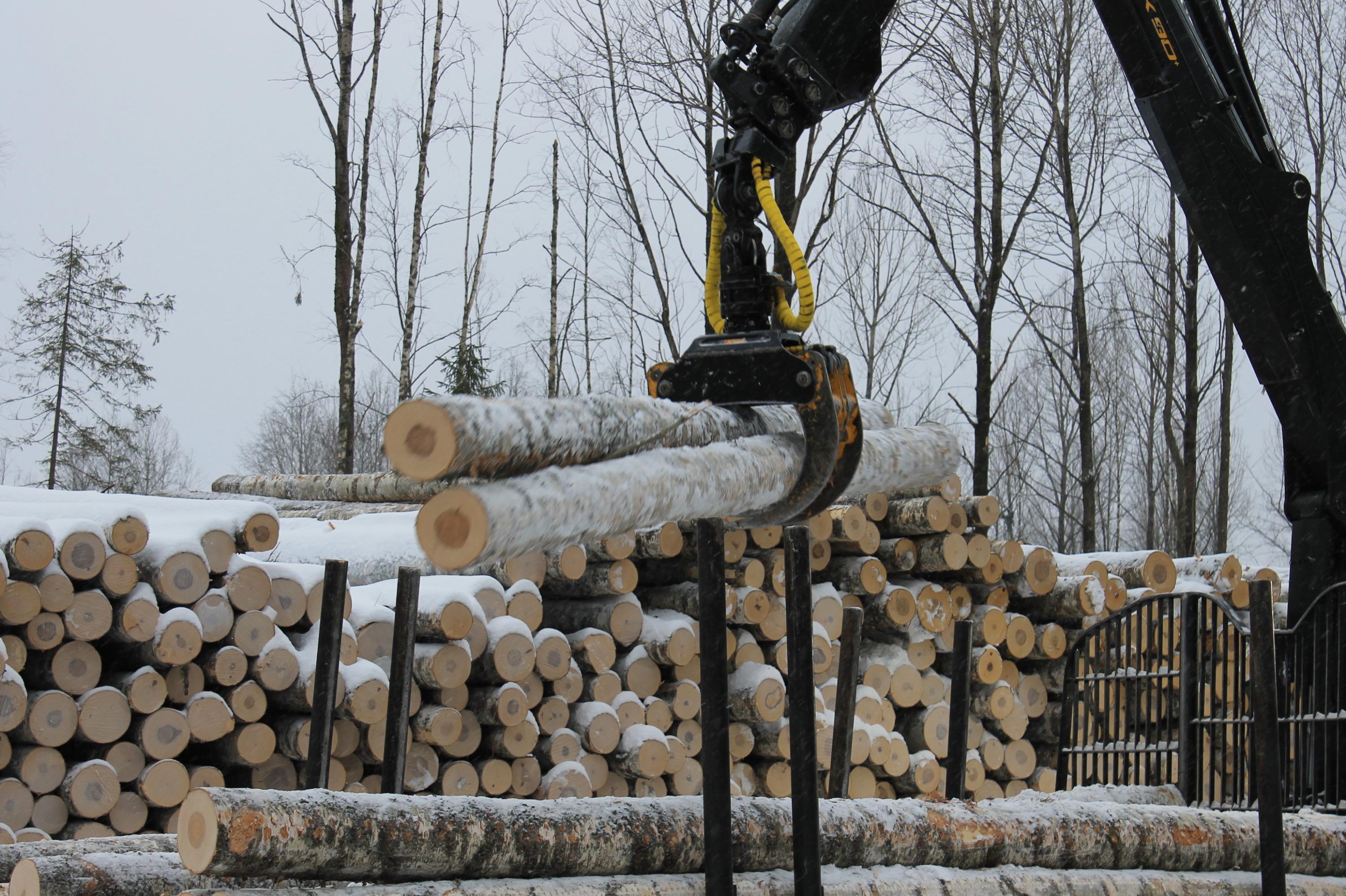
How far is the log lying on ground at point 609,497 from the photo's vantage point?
5.92 feet

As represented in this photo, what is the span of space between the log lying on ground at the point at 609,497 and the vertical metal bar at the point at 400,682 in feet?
5.95

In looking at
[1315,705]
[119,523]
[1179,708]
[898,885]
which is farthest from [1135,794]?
[119,523]

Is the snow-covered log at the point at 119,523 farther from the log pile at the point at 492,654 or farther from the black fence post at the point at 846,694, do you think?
the black fence post at the point at 846,694

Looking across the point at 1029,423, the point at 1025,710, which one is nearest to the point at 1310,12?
the point at 1025,710

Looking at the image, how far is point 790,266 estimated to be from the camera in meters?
2.84

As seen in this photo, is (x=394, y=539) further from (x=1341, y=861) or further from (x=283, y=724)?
(x=1341, y=861)

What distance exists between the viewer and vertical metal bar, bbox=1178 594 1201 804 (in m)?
4.43

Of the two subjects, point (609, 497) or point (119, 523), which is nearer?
point (609, 497)

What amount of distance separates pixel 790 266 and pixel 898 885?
1790mm

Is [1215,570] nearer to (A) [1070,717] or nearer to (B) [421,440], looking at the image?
(A) [1070,717]

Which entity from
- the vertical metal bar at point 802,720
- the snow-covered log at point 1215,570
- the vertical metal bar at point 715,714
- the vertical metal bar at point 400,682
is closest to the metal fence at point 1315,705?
the vertical metal bar at point 802,720

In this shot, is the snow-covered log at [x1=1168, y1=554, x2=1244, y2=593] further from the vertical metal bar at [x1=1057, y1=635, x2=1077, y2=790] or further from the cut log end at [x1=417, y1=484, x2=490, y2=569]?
the cut log end at [x1=417, y1=484, x2=490, y2=569]

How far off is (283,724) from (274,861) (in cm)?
344

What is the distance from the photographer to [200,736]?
5.34 m
